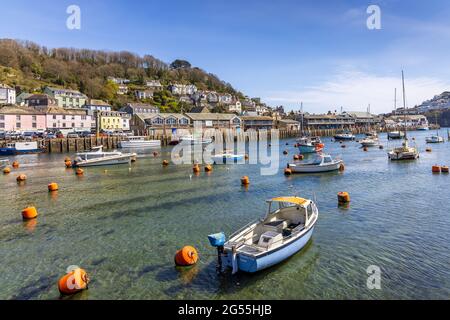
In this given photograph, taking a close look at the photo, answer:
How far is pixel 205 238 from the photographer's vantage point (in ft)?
60.2

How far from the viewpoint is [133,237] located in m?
18.9

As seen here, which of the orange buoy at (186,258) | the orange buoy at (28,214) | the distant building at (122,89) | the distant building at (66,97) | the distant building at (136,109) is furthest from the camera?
the distant building at (122,89)

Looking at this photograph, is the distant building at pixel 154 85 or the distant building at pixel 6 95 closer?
the distant building at pixel 6 95

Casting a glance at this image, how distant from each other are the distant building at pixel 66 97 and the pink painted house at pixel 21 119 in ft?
85.6

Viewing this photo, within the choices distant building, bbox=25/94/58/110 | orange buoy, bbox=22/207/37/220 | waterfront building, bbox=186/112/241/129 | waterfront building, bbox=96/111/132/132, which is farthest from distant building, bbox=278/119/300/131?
orange buoy, bbox=22/207/37/220

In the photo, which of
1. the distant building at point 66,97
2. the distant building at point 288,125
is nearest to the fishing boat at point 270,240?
the distant building at point 66,97

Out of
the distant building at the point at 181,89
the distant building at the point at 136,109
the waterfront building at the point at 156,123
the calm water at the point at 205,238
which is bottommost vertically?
the calm water at the point at 205,238

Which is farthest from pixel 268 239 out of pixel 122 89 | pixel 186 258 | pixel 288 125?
pixel 122 89

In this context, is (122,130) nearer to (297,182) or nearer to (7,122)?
(7,122)

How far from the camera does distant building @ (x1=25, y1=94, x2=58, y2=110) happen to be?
103 metres

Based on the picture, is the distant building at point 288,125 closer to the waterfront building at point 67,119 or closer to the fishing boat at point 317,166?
the waterfront building at point 67,119

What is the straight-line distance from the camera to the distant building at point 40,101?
102750 mm

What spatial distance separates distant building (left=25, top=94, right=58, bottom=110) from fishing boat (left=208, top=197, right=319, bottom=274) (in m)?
105

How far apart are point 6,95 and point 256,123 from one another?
305 feet
